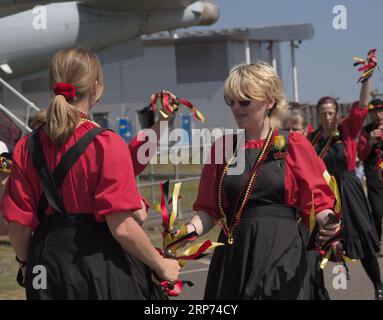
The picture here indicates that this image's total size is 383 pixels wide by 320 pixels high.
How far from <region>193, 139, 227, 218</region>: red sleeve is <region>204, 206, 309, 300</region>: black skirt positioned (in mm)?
196

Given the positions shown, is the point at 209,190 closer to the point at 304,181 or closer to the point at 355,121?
the point at 304,181

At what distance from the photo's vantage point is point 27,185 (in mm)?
3770

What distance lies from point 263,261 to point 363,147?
17.3ft

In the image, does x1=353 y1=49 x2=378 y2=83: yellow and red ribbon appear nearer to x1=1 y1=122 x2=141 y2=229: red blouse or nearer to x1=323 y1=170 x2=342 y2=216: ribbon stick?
x1=323 y1=170 x2=342 y2=216: ribbon stick

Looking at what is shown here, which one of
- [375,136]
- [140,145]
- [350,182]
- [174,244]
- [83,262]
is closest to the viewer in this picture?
[83,262]

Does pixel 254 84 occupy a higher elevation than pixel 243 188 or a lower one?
higher

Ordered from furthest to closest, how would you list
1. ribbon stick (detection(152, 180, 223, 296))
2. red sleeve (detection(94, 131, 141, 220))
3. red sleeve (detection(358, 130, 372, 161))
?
red sleeve (detection(358, 130, 372, 161)) → ribbon stick (detection(152, 180, 223, 296)) → red sleeve (detection(94, 131, 141, 220))

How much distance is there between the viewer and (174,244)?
414 cm

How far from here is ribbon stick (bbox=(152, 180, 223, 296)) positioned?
3924 mm

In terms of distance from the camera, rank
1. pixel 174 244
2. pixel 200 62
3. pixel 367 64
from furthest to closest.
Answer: pixel 200 62 < pixel 367 64 < pixel 174 244

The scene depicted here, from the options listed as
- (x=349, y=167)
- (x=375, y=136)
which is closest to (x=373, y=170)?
(x=375, y=136)

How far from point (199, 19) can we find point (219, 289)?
16.6 metres

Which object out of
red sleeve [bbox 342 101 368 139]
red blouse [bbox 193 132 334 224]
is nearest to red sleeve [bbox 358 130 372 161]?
red sleeve [bbox 342 101 368 139]

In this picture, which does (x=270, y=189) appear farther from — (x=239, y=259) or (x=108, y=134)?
(x=108, y=134)
